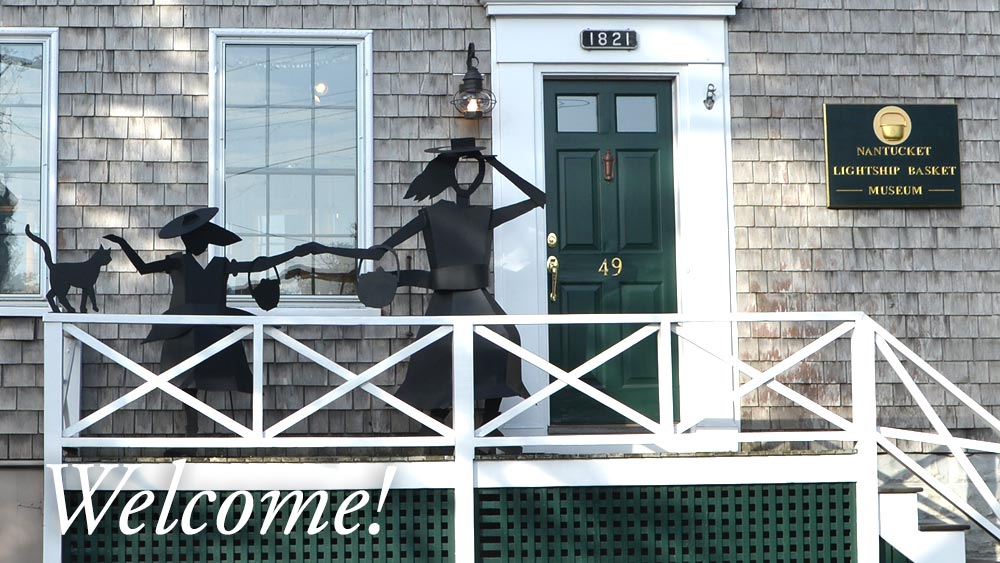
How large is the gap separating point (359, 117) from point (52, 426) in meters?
2.31

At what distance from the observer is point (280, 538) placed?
15.9 ft

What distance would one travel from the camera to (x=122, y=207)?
598 centimetres

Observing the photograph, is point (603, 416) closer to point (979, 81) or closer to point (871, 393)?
point (871, 393)

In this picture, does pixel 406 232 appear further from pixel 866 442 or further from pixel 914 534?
pixel 914 534

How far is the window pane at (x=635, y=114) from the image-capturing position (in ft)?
20.4

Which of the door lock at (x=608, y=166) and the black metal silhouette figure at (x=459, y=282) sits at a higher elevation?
the door lock at (x=608, y=166)

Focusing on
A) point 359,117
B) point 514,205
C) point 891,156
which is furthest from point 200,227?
point 891,156

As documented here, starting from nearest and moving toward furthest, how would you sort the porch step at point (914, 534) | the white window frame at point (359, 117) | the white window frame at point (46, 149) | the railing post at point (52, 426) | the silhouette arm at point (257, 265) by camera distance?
the railing post at point (52, 426), the porch step at point (914, 534), the silhouette arm at point (257, 265), the white window frame at point (46, 149), the white window frame at point (359, 117)

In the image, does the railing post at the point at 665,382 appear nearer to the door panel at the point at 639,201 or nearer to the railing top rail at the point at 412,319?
the railing top rail at the point at 412,319

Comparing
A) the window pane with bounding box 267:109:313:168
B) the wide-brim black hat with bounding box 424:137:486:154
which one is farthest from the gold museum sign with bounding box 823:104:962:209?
the window pane with bounding box 267:109:313:168

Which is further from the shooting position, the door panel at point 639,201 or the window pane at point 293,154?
the door panel at point 639,201

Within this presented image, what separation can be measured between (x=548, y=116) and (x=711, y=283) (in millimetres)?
1256

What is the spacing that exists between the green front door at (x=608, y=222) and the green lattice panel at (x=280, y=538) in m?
1.39

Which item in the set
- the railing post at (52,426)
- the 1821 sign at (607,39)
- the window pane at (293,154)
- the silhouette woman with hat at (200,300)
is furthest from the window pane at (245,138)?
the 1821 sign at (607,39)
